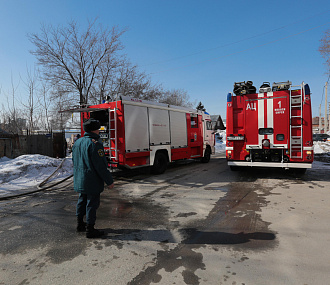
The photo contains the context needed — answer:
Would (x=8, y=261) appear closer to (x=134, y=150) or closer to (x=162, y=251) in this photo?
(x=162, y=251)

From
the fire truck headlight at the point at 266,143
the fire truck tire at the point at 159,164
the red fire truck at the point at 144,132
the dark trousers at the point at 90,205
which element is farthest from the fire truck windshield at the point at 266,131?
the dark trousers at the point at 90,205

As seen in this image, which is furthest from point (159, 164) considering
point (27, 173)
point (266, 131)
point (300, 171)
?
point (300, 171)

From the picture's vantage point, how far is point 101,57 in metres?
16.0

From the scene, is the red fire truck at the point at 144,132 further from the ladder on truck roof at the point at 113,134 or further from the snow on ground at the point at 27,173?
the snow on ground at the point at 27,173

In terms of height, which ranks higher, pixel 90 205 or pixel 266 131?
pixel 266 131

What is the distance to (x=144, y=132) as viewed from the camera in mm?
8812

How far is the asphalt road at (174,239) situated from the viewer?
2654mm

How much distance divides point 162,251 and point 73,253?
1.22 m

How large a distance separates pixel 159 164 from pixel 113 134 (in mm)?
2588

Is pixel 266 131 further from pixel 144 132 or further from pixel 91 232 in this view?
pixel 91 232

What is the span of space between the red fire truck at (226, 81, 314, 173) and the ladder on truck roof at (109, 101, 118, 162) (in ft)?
13.5

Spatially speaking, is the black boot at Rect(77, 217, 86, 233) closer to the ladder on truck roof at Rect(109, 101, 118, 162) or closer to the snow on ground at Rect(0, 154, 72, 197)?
the snow on ground at Rect(0, 154, 72, 197)

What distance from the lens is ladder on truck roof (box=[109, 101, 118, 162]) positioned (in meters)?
7.95

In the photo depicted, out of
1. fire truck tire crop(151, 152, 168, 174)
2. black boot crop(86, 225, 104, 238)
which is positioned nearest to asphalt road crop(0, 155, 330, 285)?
black boot crop(86, 225, 104, 238)
